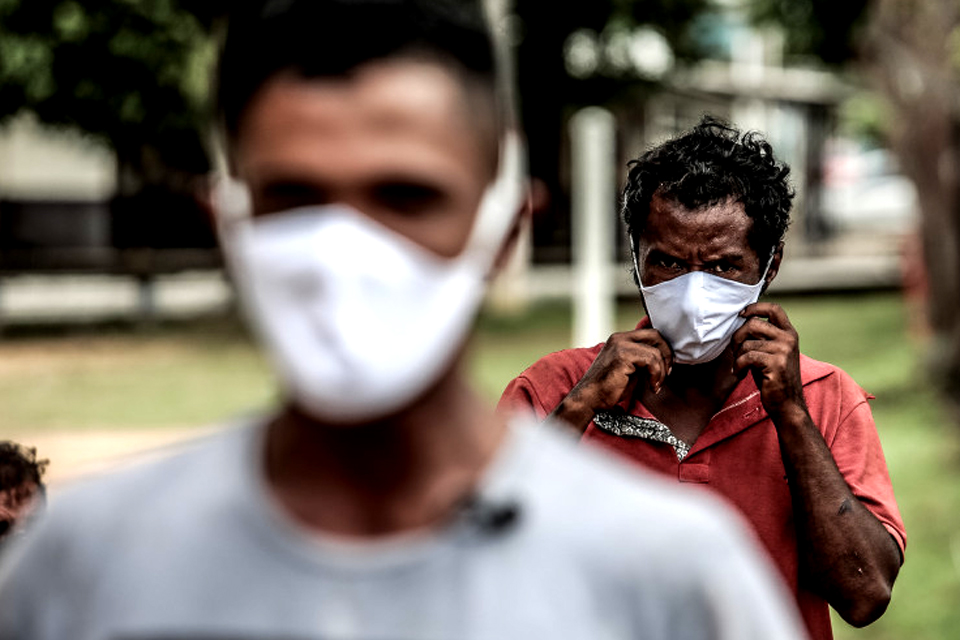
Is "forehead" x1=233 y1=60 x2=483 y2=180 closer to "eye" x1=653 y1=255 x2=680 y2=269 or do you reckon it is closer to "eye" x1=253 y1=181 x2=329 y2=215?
"eye" x1=253 y1=181 x2=329 y2=215

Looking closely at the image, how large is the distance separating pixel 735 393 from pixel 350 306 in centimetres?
144

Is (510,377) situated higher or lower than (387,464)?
lower

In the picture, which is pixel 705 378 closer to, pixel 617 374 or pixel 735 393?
pixel 735 393

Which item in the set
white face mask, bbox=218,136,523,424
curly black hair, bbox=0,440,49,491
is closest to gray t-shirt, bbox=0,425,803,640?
white face mask, bbox=218,136,523,424


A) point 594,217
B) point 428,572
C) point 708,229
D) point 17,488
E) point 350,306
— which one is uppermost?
point 350,306

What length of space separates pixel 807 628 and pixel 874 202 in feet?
98.7

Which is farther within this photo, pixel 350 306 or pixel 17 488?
pixel 17 488

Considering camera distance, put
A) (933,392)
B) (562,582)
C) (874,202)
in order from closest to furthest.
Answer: (562,582) < (933,392) < (874,202)

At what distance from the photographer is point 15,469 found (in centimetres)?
329

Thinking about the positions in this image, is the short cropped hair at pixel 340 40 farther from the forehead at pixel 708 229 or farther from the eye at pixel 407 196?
the forehead at pixel 708 229

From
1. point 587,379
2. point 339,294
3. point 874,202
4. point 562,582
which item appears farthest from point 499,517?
point 874,202

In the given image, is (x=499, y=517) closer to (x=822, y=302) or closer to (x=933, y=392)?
(x=933, y=392)

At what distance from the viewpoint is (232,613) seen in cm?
141

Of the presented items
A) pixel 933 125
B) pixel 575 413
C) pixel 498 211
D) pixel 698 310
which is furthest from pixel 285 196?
pixel 933 125
